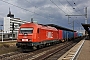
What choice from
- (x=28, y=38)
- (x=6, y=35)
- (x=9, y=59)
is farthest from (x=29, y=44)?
(x=6, y=35)

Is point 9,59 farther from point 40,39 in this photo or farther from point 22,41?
point 40,39

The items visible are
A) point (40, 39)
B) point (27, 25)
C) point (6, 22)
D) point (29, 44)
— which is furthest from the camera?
point (6, 22)

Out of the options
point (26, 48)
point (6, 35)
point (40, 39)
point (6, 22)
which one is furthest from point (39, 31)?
point (6, 22)

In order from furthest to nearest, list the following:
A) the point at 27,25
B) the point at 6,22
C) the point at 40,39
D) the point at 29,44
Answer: the point at 6,22
the point at 40,39
the point at 27,25
the point at 29,44

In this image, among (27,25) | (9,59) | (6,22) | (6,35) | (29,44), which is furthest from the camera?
(6,22)

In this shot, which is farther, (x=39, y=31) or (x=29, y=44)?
(x=39, y=31)

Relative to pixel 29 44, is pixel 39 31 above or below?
above

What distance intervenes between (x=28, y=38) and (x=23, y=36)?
66cm

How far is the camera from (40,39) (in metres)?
25.6

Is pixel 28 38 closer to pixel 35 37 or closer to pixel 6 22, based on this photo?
pixel 35 37

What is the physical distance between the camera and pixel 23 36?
22.8 meters

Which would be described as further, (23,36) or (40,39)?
(40,39)

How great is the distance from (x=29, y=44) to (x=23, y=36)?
1.25m

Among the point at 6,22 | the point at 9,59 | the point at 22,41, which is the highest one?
the point at 6,22
